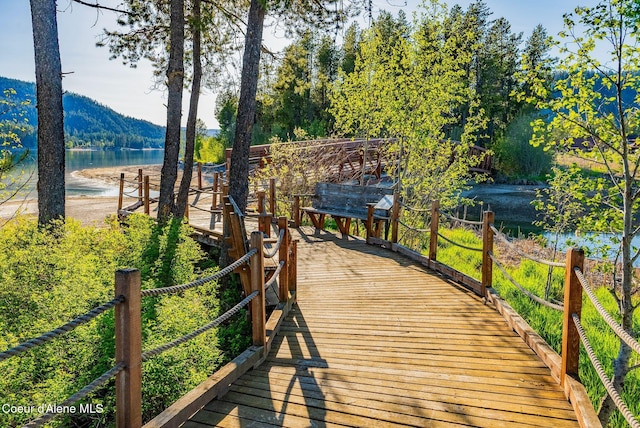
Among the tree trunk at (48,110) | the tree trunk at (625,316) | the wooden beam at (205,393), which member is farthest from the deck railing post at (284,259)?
the tree trunk at (48,110)

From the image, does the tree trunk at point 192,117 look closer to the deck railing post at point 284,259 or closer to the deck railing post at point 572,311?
the deck railing post at point 284,259

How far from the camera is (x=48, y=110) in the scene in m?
6.54

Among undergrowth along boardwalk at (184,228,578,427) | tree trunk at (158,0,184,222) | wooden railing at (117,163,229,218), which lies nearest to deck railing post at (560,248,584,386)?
undergrowth along boardwalk at (184,228,578,427)

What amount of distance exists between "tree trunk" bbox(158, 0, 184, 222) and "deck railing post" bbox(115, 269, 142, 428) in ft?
23.0

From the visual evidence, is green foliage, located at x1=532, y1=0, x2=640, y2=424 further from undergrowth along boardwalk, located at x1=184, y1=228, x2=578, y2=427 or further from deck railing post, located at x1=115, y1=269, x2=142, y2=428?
deck railing post, located at x1=115, y1=269, x2=142, y2=428

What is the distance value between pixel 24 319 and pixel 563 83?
5.30 meters

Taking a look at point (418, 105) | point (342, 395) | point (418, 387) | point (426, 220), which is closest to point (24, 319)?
point (342, 395)

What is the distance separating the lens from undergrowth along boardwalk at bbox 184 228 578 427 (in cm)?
248

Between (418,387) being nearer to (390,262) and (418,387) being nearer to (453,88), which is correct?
(390,262)

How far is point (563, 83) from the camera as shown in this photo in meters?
3.90

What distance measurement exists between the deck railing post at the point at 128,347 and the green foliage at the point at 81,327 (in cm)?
115

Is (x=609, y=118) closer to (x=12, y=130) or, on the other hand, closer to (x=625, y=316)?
(x=625, y=316)

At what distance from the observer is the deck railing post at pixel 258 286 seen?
128 inches

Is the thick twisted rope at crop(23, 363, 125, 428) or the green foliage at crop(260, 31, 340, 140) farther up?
the green foliage at crop(260, 31, 340, 140)
